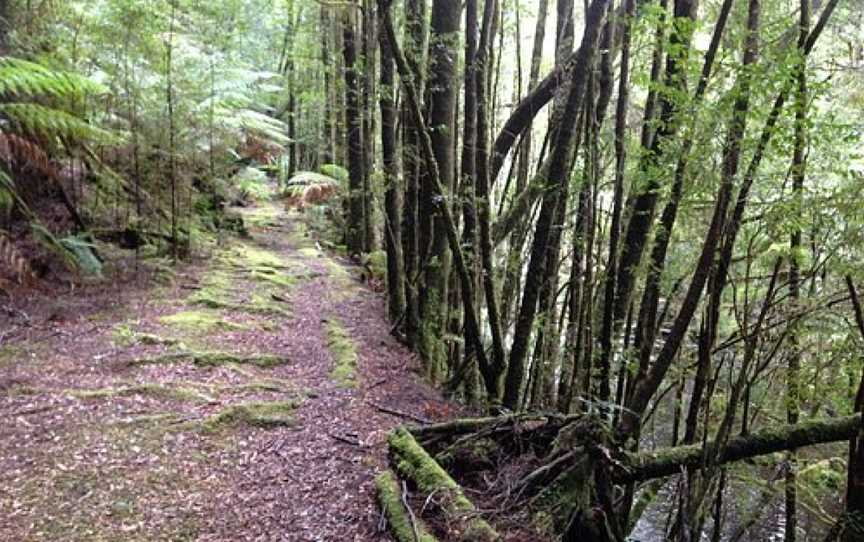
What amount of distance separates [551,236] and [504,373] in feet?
5.07

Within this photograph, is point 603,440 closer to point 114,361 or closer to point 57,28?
point 114,361

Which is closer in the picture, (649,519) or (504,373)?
(504,373)

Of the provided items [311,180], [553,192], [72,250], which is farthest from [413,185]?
[311,180]

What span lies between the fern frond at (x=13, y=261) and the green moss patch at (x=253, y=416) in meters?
2.52

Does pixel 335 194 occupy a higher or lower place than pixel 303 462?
higher

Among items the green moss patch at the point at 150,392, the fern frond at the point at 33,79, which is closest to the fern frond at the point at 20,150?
the fern frond at the point at 33,79

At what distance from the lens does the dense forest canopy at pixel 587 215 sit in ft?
12.5

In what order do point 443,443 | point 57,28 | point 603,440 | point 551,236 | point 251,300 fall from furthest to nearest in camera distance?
point 251,300 < point 57,28 < point 551,236 < point 443,443 < point 603,440

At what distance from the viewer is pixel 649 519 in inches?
328

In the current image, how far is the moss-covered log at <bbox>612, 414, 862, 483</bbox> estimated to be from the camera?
13.0 feet

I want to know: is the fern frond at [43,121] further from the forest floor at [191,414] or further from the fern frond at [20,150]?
the forest floor at [191,414]

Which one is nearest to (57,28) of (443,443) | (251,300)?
(251,300)

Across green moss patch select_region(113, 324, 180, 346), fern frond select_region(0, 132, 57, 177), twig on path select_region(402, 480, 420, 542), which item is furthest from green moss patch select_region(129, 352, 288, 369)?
twig on path select_region(402, 480, 420, 542)

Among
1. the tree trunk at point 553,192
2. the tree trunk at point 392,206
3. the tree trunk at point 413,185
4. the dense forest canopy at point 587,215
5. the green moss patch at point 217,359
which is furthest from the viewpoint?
the tree trunk at point 392,206
